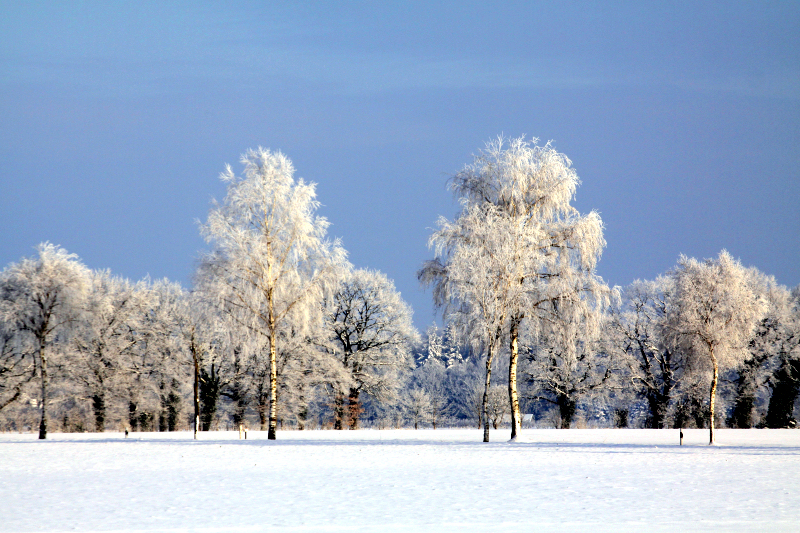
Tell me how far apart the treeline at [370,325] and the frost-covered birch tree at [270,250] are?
9 centimetres

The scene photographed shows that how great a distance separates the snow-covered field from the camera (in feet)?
37.1

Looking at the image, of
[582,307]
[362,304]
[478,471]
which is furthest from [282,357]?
[478,471]

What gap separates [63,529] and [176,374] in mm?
40623

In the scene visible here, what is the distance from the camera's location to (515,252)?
98.5 ft

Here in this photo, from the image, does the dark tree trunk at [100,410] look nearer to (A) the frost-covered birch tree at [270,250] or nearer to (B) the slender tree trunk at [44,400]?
(B) the slender tree trunk at [44,400]

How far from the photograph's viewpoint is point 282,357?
48625mm

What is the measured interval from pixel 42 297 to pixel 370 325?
21.4 meters

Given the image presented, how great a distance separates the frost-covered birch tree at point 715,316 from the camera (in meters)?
31.0

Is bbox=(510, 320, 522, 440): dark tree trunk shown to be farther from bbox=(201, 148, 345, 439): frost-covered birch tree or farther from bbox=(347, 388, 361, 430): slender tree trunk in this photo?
bbox=(347, 388, 361, 430): slender tree trunk

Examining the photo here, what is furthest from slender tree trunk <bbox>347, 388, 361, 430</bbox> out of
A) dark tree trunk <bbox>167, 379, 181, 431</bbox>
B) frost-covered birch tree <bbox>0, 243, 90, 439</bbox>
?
frost-covered birch tree <bbox>0, 243, 90, 439</bbox>

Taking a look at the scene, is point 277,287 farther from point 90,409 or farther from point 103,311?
point 90,409

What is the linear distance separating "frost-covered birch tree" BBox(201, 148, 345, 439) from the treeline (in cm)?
9

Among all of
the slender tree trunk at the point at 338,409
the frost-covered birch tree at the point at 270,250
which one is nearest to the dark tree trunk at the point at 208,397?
the slender tree trunk at the point at 338,409

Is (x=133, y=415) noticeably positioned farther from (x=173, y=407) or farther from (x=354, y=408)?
(x=354, y=408)
